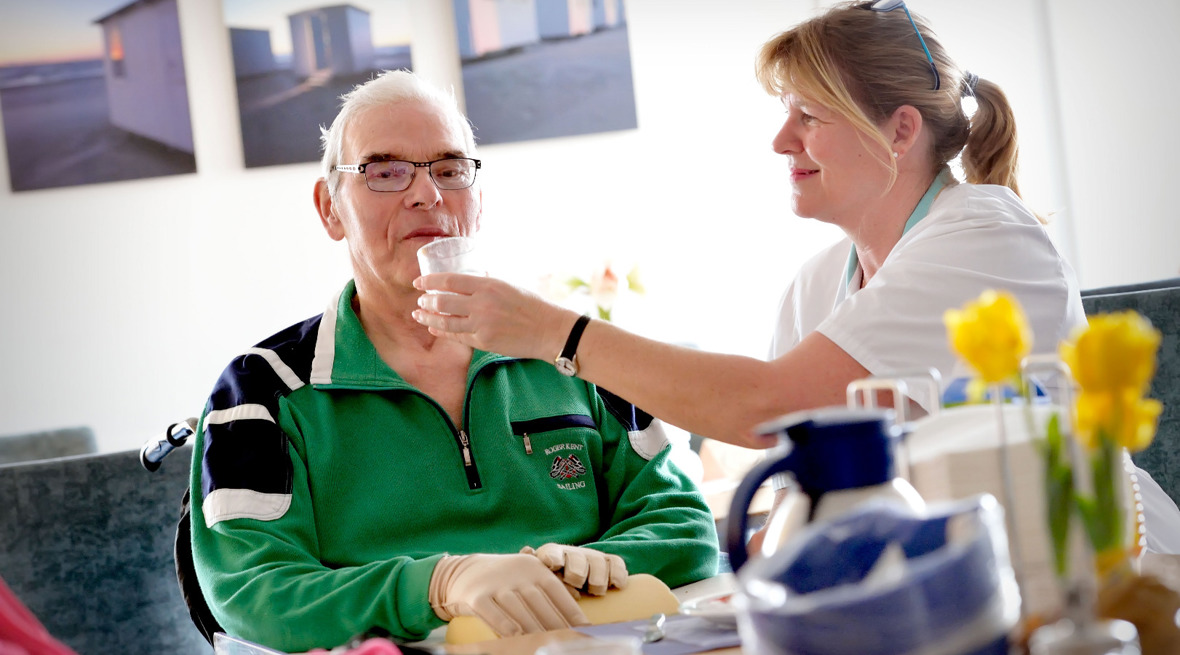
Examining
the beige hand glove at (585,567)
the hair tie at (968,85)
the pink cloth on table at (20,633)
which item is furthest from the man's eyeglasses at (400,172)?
the pink cloth on table at (20,633)

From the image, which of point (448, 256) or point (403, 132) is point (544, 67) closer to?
point (403, 132)

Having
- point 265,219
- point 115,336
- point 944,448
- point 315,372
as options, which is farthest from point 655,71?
point 944,448

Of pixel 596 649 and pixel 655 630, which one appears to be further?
pixel 655 630

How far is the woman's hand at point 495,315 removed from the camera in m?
1.51

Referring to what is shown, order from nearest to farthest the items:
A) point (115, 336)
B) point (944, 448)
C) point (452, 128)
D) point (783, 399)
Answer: point (944, 448), point (783, 399), point (452, 128), point (115, 336)

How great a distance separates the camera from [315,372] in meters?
1.64

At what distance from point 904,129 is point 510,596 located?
111cm

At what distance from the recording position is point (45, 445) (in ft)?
12.9

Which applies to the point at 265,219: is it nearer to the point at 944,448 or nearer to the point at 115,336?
the point at 115,336

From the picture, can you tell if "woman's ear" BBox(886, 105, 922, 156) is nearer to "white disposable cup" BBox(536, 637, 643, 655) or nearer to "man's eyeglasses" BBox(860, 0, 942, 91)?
"man's eyeglasses" BBox(860, 0, 942, 91)

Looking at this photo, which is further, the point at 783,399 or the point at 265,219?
the point at 265,219

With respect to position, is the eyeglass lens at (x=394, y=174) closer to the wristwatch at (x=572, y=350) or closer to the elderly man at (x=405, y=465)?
the elderly man at (x=405, y=465)

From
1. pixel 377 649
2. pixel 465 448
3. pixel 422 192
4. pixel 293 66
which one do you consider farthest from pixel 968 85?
pixel 293 66

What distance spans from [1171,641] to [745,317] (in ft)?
12.9
